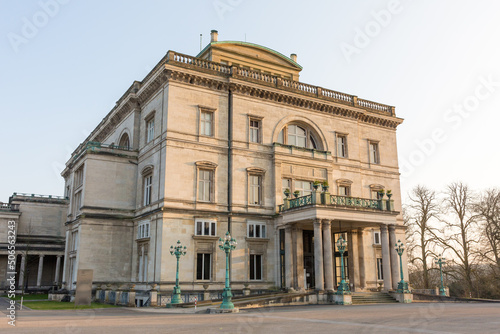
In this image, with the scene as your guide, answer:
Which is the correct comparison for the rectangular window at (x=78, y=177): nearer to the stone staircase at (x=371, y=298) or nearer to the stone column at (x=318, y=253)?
the stone column at (x=318, y=253)

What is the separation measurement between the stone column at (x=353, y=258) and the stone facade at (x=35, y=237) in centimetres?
3722

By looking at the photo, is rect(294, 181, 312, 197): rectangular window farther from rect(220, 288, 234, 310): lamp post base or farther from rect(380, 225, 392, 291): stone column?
rect(220, 288, 234, 310): lamp post base

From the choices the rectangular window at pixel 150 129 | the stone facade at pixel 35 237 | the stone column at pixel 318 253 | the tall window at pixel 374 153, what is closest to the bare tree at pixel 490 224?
the tall window at pixel 374 153

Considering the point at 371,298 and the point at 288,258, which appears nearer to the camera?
the point at 371,298

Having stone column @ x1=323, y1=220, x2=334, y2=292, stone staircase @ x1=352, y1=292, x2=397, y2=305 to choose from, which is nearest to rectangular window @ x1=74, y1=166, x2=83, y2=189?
stone column @ x1=323, y1=220, x2=334, y2=292

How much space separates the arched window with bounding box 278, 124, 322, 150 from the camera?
37781mm

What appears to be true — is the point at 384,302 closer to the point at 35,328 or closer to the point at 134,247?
the point at 134,247

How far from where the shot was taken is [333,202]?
31719mm

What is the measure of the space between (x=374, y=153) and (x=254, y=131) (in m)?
13.0

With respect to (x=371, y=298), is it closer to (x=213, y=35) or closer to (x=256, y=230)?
(x=256, y=230)

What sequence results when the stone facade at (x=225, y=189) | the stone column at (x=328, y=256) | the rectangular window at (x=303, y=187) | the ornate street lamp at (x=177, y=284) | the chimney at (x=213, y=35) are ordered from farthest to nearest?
the chimney at (x=213, y=35) → the rectangular window at (x=303, y=187) → the stone facade at (x=225, y=189) → the stone column at (x=328, y=256) → the ornate street lamp at (x=177, y=284)

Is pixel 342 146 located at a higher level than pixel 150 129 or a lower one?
lower

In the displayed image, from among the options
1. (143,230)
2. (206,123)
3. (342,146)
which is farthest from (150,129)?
(342,146)

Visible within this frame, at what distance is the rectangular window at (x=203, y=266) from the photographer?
31828mm
